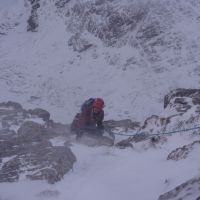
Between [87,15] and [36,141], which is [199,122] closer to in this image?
[36,141]

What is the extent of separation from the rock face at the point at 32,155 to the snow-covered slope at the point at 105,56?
4815 millimetres

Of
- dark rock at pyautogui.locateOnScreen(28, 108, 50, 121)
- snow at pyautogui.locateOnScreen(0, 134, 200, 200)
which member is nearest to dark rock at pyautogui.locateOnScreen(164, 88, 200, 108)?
snow at pyautogui.locateOnScreen(0, 134, 200, 200)

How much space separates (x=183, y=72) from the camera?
16547 millimetres

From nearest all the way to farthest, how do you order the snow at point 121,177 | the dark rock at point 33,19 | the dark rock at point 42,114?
1. the snow at point 121,177
2. the dark rock at point 42,114
3. the dark rock at point 33,19

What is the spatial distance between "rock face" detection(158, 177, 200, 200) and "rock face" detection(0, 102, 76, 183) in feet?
8.41

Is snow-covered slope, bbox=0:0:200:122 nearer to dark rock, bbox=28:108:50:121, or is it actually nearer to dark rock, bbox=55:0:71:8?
dark rock, bbox=55:0:71:8

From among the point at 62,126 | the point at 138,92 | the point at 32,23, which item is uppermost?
the point at 32,23

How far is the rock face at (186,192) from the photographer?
16.6 ft

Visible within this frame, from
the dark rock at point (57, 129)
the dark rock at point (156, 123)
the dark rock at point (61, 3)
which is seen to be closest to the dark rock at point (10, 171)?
the dark rock at point (57, 129)

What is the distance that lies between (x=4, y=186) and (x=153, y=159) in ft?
8.34

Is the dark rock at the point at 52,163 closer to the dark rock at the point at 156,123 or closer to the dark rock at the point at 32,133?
the dark rock at the point at 32,133

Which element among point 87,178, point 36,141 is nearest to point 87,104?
point 36,141

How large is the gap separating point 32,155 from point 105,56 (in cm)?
1060

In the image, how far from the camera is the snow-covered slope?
16484 mm
